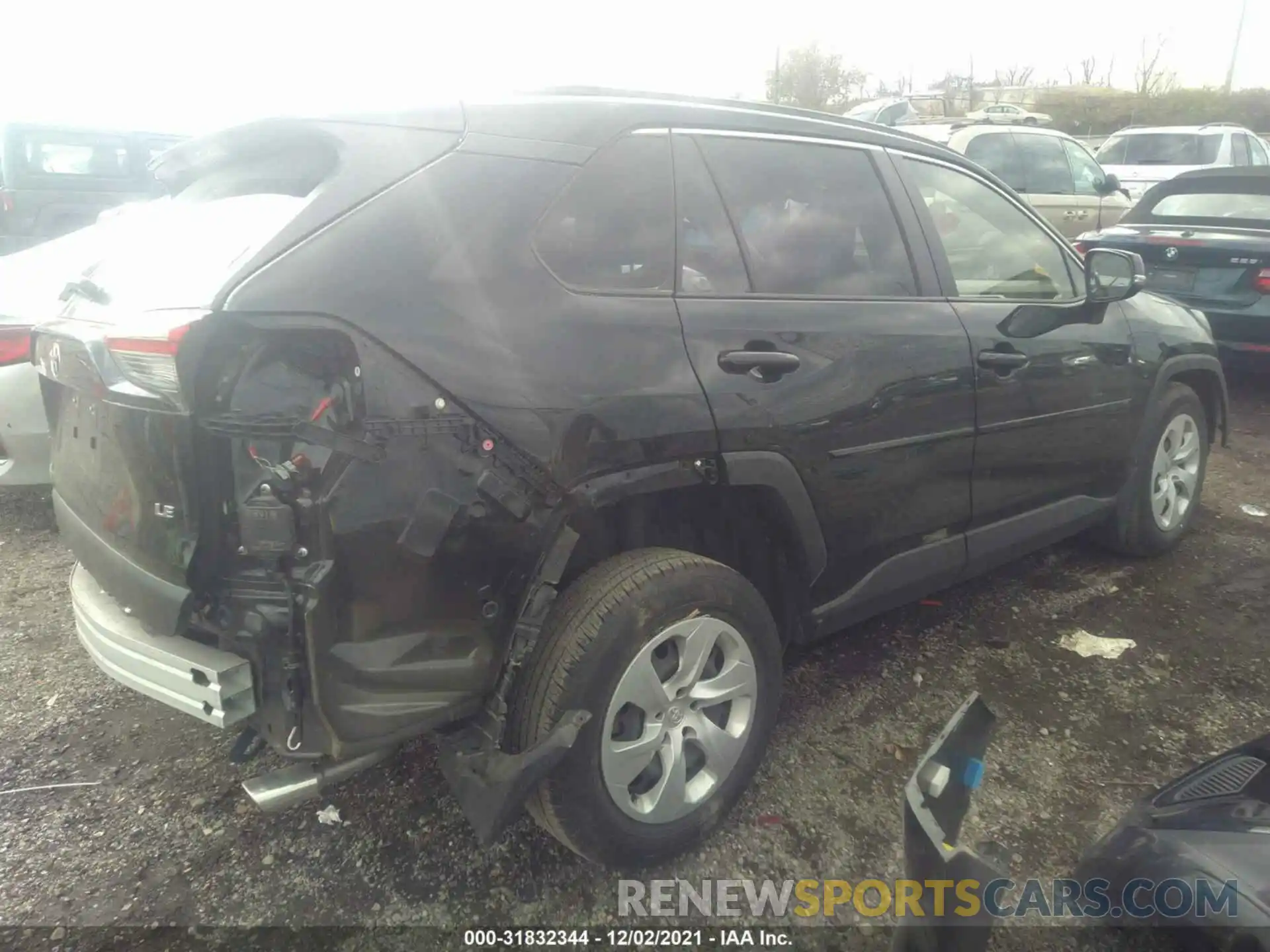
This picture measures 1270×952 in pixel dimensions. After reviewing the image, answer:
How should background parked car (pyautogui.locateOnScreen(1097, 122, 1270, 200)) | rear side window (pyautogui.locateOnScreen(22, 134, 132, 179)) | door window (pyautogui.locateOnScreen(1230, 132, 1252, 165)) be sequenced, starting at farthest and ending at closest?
door window (pyautogui.locateOnScreen(1230, 132, 1252, 165)) < background parked car (pyautogui.locateOnScreen(1097, 122, 1270, 200)) < rear side window (pyautogui.locateOnScreen(22, 134, 132, 179))

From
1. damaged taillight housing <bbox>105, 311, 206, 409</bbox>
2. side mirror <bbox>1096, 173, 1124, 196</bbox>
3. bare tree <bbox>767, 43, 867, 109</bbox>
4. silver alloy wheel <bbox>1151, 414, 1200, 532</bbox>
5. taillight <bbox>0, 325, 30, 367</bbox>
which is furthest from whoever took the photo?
bare tree <bbox>767, 43, 867, 109</bbox>

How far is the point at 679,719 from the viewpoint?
2.27 meters

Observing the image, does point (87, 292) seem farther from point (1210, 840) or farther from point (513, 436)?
point (1210, 840)

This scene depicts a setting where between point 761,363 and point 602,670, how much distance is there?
2.95ft

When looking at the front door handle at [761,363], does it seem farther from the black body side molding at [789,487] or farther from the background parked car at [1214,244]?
the background parked car at [1214,244]

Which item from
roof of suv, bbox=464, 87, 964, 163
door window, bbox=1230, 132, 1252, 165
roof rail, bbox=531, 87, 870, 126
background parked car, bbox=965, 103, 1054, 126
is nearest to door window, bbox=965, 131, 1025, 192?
background parked car, bbox=965, 103, 1054, 126

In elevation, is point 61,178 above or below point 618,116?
below

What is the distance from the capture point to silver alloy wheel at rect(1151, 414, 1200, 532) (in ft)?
13.4

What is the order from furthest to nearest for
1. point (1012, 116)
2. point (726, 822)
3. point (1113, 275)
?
point (1012, 116) → point (1113, 275) → point (726, 822)

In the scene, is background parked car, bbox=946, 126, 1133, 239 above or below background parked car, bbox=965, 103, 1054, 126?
below

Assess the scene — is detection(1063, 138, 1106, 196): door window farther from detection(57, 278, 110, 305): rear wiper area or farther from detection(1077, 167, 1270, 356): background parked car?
detection(57, 278, 110, 305): rear wiper area

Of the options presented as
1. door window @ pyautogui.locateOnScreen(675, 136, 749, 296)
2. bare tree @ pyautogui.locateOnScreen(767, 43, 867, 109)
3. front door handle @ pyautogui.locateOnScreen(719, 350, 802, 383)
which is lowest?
front door handle @ pyautogui.locateOnScreen(719, 350, 802, 383)

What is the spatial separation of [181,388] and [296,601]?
0.48 meters

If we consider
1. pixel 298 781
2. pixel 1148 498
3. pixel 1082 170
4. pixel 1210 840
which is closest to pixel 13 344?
pixel 298 781
